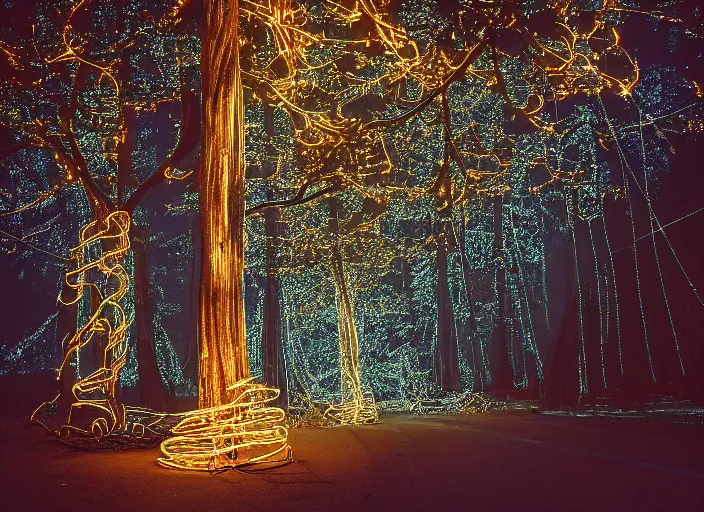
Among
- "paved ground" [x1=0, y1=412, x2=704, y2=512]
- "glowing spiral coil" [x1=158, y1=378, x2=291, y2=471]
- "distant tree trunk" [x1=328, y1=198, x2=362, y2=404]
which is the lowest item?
"paved ground" [x1=0, y1=412, x2=704, y2=512]

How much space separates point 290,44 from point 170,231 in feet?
55.3

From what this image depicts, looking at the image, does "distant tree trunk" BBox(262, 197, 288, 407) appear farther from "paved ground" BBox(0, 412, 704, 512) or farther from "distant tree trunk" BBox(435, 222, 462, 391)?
"paved ground" BBox(0, 412, 704, 512)

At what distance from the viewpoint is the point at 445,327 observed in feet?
54.2

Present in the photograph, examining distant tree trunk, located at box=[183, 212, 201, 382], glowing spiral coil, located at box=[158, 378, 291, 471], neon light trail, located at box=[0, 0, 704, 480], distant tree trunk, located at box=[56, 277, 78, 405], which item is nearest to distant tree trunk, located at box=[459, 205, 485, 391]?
neon light trail, located at box=[0, 0, 704, 480]

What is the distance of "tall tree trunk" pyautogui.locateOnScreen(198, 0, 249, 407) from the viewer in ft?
18.5

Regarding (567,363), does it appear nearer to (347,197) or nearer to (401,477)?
(347,197)

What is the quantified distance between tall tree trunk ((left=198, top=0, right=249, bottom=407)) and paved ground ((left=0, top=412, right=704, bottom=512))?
95 centimetres

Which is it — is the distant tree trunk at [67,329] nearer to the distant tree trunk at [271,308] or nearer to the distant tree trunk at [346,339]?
the distant tree trunk at [271,308]

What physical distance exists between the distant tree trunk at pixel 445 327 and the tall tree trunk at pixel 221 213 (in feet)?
32.4

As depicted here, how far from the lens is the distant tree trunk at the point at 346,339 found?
455 inches

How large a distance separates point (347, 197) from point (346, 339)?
13.2 ft

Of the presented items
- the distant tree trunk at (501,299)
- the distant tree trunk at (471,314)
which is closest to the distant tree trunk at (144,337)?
the distant tree trunk at (471,314)

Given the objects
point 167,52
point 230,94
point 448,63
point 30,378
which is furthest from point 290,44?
point 30,378

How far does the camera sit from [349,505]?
12.6 feet
